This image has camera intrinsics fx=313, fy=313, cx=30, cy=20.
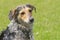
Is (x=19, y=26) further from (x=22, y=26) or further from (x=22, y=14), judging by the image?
(x=22, y=14)

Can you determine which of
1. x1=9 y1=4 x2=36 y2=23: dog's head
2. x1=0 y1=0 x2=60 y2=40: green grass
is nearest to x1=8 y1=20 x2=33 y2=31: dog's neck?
x1=9 y1=4 x2=36 y2=23: dog's head

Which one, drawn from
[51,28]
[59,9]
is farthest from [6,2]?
[51,28]

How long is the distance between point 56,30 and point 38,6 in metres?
5.65


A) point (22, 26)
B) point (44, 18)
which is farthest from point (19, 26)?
point (44, 18)

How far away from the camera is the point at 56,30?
42.6ft

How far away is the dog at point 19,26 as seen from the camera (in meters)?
9.07

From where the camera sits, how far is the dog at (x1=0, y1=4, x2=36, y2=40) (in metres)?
9.07

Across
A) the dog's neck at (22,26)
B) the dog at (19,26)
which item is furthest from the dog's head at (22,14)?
the dog's neck at (22,26)

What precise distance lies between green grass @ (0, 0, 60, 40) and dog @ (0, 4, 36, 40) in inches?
109

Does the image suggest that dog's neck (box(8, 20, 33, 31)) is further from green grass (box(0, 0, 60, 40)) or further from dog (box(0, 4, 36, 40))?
green grass (box(0, 0, 60, 40))

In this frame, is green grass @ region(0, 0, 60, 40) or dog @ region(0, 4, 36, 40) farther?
green grass @ region(0, 0, 60, 40)

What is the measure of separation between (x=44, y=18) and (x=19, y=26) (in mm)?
6006

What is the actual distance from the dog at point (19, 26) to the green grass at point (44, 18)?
2.77 meters

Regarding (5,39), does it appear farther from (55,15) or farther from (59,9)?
(59,9)
